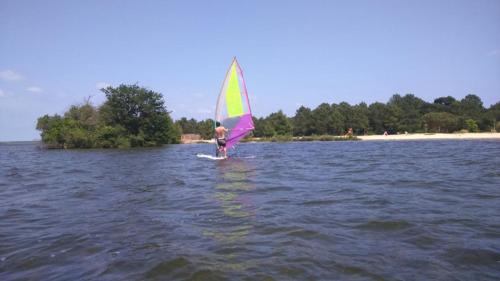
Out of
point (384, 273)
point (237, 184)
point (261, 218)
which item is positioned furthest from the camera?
point (237, 184)

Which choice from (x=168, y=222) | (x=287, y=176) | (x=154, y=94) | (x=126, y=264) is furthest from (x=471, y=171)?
(x=154, y=94)

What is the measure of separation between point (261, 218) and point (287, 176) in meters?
7.75

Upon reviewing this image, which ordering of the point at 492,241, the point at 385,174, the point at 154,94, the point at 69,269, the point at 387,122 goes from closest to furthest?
1. the point at 69,269
2. the point at 492,241
3. the point at 385,174
4. the point at 154,94
5. the point at 387,122

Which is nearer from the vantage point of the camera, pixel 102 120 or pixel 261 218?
pixel 261 218

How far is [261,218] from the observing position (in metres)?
8.41

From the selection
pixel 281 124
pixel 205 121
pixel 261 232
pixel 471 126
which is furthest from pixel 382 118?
pixel 261 232

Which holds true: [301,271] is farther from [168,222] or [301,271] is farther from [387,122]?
[387,122]

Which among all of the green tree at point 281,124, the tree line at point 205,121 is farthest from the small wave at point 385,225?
the green tree at point 281,124

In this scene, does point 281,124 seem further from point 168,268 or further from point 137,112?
point 168,268

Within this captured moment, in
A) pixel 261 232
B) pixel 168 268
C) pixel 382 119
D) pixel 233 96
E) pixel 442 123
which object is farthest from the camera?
pixel 382 119

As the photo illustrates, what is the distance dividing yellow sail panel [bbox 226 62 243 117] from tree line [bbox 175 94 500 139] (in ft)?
238

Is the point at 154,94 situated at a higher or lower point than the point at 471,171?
higher

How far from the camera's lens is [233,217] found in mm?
8602

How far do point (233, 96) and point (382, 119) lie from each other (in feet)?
300
